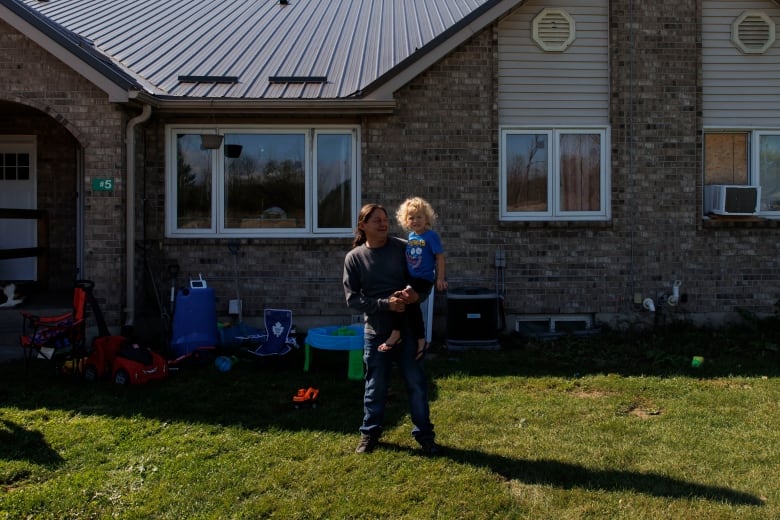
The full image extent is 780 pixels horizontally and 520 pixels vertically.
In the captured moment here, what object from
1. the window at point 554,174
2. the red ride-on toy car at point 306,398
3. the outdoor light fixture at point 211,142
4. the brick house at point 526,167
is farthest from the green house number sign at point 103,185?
the window at point 554,174

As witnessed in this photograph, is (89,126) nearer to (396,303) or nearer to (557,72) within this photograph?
(396,303)

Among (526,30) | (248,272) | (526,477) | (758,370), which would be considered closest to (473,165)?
(526,30)

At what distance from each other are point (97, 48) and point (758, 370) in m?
9.86

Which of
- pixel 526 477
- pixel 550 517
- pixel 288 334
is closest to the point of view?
pixel 550 517

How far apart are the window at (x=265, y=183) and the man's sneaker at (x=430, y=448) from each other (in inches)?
189

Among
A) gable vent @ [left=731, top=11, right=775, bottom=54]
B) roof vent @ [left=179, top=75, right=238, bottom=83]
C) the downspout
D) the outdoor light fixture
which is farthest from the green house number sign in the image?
gable vent @ [left=731, top=11, right=775, bottom=54]

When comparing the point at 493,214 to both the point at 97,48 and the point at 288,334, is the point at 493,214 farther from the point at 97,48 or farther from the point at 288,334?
the point at 97,48

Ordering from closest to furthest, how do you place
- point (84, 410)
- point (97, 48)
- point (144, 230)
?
point (84, 410), point (144, 230), point (97, 48)

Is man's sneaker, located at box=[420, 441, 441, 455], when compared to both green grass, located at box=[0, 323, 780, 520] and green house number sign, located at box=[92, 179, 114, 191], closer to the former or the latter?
green grass, located at box=[0, 323, 780, 520]

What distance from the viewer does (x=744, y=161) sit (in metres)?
9.17

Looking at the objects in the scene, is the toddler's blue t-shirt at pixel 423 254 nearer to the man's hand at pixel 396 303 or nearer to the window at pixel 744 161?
the man's hand at pixel 396 303

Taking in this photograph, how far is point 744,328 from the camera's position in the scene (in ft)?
28.7

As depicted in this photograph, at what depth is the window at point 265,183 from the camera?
8.86 meters

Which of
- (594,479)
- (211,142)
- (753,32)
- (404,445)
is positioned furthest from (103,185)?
(753,32)
